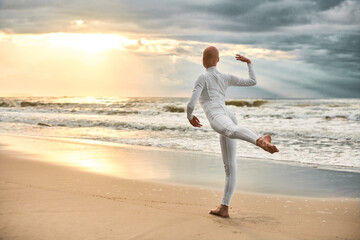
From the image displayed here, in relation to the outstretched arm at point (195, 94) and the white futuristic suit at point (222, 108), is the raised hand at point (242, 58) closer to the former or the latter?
the white futuristic suit at point (222, 108)

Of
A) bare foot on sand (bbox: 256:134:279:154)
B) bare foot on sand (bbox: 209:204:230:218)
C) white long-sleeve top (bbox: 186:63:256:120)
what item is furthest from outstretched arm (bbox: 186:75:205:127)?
bare foot on sand (bbox: 209:204:230:218)

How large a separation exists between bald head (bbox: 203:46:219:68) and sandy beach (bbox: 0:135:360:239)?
68.0 inches

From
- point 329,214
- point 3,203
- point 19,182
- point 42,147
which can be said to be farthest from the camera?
point 42,147

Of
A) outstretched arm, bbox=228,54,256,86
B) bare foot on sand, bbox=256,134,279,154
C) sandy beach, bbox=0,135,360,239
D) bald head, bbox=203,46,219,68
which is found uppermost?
bald head, bbox=203,46,219,68

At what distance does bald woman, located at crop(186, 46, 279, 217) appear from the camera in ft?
14.3

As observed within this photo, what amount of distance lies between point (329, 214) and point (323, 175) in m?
2.99

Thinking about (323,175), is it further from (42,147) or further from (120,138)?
(120,138)

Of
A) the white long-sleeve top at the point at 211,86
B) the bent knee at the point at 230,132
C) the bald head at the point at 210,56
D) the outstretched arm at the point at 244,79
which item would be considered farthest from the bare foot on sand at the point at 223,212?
the bald head at the point at 210,56

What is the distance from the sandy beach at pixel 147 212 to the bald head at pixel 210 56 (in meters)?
1.73

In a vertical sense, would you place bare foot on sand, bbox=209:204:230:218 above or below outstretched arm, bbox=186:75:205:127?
below

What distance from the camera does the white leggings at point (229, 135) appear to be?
4184 mm

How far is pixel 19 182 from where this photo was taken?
20.8ft

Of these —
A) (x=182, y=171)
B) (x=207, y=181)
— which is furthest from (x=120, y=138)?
(x=207, y=181)

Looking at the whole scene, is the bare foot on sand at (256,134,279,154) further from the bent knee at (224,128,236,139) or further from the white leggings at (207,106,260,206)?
the bent knee at (224,128,236,139)
